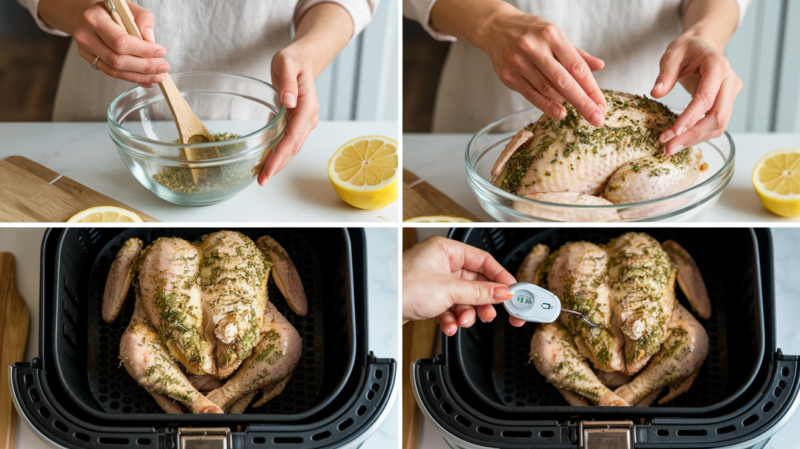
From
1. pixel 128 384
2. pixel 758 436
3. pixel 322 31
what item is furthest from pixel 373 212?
pixel 758 436

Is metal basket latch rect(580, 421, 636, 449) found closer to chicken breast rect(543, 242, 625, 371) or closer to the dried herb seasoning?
chicken breast rect(543, 242, 625, 371)

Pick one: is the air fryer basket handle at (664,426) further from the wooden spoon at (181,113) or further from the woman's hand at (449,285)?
the wooden spoon at (181,113)

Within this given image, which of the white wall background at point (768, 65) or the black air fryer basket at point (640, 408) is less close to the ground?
the white wall background at point (768, 65)

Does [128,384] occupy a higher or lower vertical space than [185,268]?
lower

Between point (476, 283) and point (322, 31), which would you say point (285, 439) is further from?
point (322, 31)

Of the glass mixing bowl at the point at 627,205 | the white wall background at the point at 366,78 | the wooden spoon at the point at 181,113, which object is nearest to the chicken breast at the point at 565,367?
the glass mixing bowl at the point at 627,205

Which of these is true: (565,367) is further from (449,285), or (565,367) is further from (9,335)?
(9,335)

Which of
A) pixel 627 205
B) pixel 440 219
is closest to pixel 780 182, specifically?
pixel 627 205
